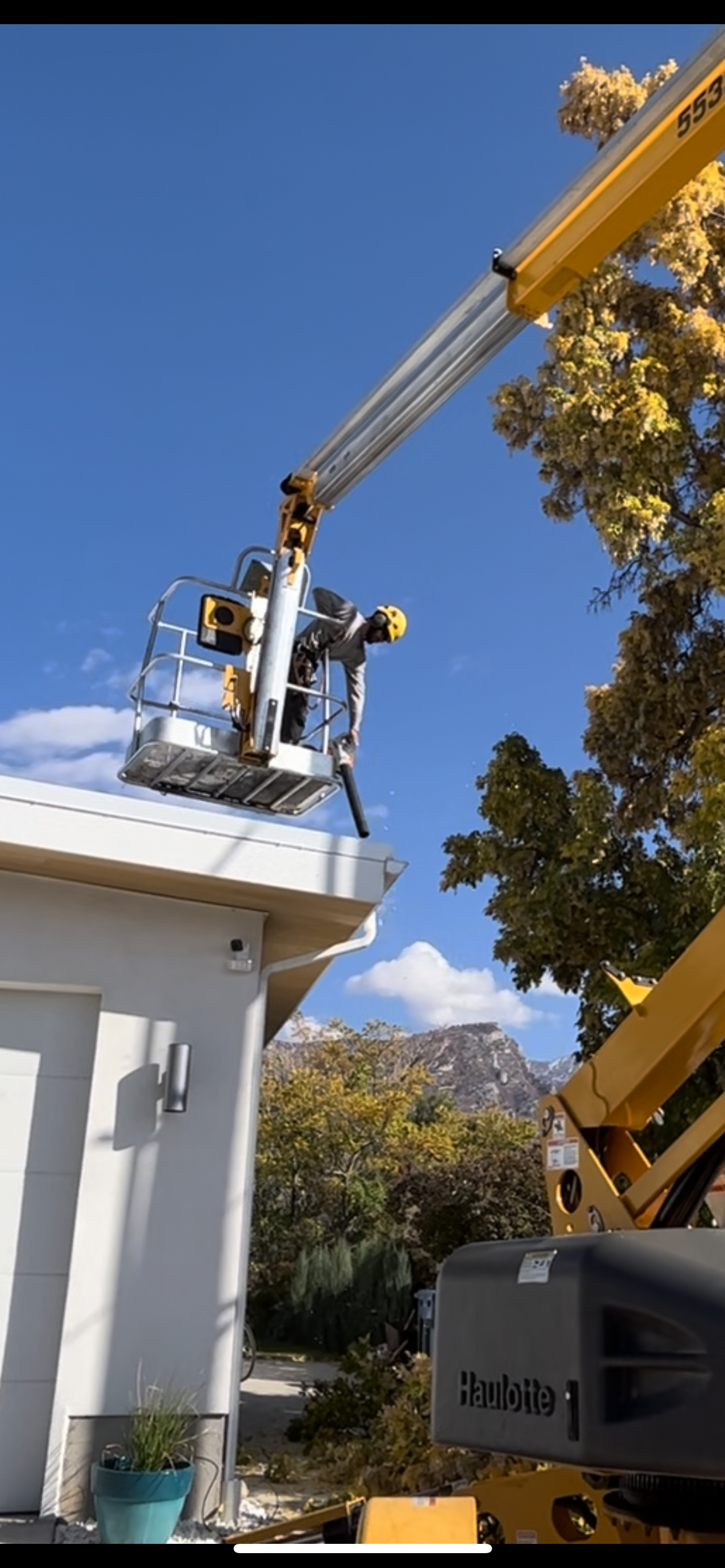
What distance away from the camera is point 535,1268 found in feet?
11.9

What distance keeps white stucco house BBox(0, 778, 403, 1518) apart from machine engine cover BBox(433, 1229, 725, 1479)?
3.49m

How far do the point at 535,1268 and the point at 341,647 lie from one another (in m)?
5.39

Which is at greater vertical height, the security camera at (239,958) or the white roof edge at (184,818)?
the white roof edge at (184,818)

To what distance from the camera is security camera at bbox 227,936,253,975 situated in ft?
25.2

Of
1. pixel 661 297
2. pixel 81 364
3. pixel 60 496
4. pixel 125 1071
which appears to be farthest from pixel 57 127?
pixel 125 1071

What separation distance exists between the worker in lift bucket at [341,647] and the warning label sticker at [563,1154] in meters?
4.09

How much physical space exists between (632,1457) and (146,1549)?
384 centimetres

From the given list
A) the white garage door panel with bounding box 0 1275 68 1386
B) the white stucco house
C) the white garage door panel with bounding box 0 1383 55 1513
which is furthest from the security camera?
the white garage door panel with bounding box 0 1383 55 1513

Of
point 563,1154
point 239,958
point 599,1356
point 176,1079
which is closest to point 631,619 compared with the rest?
point 239,958

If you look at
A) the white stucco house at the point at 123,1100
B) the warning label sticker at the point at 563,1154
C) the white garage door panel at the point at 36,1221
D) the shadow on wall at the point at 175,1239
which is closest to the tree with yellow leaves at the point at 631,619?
the white stucco house at the point at 123,1100

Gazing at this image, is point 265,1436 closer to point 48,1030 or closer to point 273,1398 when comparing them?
point 273,1398

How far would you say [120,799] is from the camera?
736cm

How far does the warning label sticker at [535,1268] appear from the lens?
11.7ft

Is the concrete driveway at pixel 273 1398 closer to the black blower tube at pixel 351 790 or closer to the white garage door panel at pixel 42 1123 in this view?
the white garage door panel at pixel 42 1123
